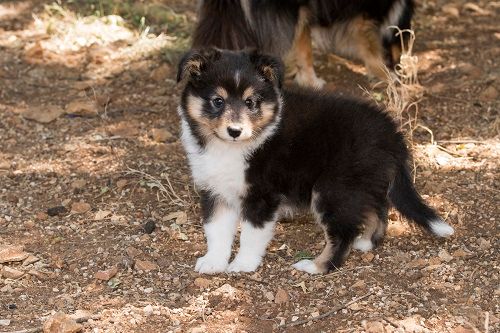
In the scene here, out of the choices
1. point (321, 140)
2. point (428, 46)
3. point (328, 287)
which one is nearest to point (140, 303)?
point (328, 287)

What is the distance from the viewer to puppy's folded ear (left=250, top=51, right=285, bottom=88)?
180 inches

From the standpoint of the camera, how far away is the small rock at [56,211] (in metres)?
5.26

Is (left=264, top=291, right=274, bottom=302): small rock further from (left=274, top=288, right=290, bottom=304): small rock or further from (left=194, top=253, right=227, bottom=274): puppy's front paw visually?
(left=194, top=253, right=227, bottom=274): puppy's front paw

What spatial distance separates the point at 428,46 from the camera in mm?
7680

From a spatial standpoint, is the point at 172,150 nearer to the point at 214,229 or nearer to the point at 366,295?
the point at 214,229

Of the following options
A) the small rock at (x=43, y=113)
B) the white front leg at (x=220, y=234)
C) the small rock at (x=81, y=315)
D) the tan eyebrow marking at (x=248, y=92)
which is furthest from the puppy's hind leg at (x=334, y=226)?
the small rock at (x=43, y=113)

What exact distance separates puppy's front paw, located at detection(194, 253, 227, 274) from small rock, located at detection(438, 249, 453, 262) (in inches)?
47.9

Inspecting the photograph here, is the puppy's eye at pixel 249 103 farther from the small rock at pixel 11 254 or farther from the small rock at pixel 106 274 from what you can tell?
the small rock at pixel 11 254

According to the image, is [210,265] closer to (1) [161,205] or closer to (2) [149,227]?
(2) [149,227]

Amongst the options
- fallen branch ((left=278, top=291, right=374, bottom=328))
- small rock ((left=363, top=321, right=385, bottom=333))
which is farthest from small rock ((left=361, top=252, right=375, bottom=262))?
small rock ((left=363, top=321, right=385, bottom=333))

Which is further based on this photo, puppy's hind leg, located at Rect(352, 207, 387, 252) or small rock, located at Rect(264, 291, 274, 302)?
puppy's hind leg, located at Rect(352, 207, 387, 252)

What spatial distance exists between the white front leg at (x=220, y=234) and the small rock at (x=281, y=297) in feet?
1.45

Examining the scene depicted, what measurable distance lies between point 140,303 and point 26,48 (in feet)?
12.8

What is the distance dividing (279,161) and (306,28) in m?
2.41
